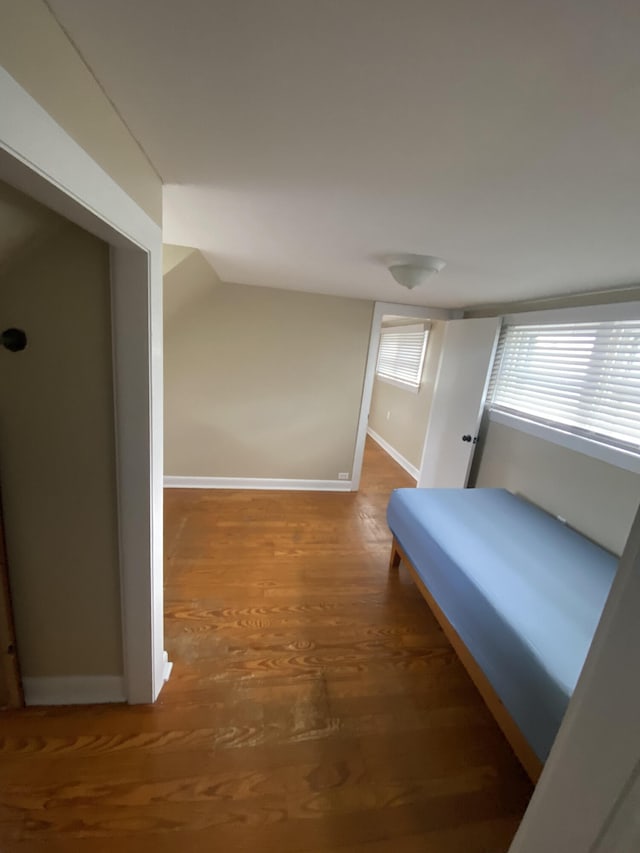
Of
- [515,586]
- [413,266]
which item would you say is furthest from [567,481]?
[413,266]

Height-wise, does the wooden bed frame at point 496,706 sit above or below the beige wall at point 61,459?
below

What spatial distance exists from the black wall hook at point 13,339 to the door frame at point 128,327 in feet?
0.89

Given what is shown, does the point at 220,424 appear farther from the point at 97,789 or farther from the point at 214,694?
the point at 97,789

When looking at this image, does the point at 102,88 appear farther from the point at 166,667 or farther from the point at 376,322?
the point at 376,322

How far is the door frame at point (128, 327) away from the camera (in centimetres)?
53

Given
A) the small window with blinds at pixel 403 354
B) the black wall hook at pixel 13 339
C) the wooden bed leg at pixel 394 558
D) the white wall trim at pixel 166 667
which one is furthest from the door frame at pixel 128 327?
the small window with blinds at pixel 403 354

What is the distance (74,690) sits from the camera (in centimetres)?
141

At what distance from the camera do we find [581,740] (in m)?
0.57

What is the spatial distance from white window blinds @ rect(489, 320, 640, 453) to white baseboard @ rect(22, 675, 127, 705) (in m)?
2.82

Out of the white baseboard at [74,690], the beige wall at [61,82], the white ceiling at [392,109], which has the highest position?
the white ceiling at [392,109]

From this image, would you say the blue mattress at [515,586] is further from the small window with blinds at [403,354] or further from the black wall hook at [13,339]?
the small window with blinds at [403,354]

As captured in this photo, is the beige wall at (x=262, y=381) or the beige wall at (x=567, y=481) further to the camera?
the beige wall at (x=262, y=381)

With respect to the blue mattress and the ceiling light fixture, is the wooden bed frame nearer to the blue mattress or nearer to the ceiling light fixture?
the blue mattress

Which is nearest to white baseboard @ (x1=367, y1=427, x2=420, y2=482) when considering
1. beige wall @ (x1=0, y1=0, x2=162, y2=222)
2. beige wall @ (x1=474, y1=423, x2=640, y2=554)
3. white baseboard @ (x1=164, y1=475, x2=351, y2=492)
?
white baseboard @ (x1=164, y1=475, x2=351, y2=492)
